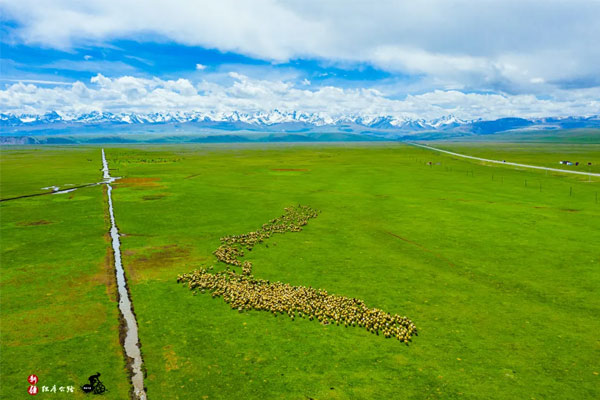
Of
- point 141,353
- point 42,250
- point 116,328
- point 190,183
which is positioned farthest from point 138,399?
point 190,183

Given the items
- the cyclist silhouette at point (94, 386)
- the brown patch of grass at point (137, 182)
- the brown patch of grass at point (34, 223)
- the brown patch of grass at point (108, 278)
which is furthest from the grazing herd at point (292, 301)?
the brown patch of grass at point (137, 182)

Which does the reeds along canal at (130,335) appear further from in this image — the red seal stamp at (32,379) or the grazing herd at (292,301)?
the grazing herd at (292,301)

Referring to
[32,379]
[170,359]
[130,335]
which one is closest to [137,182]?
[130,335]

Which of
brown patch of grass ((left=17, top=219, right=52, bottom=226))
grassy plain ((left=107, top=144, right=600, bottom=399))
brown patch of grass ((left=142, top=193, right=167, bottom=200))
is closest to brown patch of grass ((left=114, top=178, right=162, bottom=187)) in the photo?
brown patch of grass ((left=142, top=193, right=167, bottom=200))

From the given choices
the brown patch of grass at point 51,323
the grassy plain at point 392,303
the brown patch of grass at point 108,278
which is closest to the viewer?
the grassy plain at point 392,303

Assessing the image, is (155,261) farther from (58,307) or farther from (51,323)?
(51,323)

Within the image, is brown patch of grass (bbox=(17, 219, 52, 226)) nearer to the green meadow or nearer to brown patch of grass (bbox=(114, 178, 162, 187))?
the green meadow
